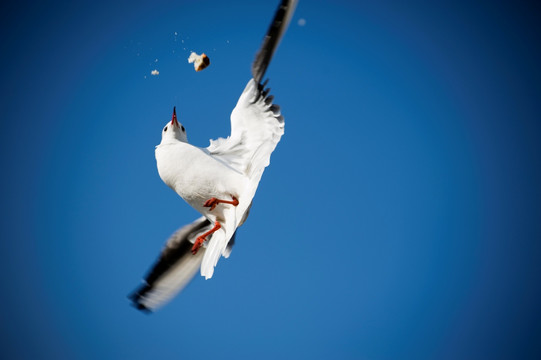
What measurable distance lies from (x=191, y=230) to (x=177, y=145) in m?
0.52

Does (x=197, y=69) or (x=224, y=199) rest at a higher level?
(x=197, y=69)

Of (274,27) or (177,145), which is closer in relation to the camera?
(274,27)

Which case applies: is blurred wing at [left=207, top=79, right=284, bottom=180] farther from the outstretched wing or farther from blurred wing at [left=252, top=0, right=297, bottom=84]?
blurred wing at [left=252, top=0, right=297, bottom=84]

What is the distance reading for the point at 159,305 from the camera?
2104mm

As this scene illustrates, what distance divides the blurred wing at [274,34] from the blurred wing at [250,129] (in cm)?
17

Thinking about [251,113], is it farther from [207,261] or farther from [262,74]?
[207,261]

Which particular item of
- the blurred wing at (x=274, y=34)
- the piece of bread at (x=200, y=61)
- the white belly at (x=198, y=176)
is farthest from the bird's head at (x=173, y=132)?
the blurred wing at (x=274, y=34)

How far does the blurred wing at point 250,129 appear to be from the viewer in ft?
6.22

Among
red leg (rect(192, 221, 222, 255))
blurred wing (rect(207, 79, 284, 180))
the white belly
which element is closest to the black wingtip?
red leg (rect(192, 221, 222, 255))

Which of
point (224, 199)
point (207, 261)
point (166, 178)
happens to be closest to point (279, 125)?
point (224, 199)

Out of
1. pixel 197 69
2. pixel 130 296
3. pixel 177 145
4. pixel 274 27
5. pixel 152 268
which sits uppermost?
pixel 274 27

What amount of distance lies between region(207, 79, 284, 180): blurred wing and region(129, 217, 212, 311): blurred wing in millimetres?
455

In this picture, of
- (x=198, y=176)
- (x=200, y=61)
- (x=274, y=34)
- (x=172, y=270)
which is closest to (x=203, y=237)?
(x=198, y=176)

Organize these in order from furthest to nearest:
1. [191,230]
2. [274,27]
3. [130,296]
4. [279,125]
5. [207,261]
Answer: [191,230] < [130,296] < [279,125] < [207,261] < [274,27]
